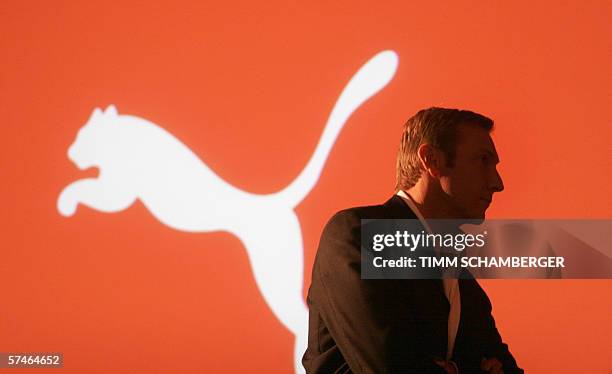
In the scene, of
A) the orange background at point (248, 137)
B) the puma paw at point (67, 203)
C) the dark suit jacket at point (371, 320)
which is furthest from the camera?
the puma paw at point (67, 203)

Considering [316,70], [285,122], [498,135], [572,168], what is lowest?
[572,168]

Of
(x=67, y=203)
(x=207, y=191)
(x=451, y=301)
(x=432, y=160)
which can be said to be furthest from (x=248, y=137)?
(x=451, y=301)

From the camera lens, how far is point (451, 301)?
106 centimetres

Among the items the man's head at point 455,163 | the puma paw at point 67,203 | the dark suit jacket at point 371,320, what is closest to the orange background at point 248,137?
the puma paw at point 67,203

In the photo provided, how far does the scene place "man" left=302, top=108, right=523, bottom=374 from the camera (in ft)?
3.07

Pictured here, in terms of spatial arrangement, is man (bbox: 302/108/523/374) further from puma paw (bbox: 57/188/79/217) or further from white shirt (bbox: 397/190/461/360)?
puma paw (bbox: 57/188/79/217)

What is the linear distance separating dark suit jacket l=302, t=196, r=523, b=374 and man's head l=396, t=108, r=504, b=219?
0.14 m

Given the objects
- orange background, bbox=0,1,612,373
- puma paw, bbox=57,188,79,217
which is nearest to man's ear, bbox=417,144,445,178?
orange background, bbox=0,1,612,373

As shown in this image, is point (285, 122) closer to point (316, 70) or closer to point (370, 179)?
point (316, 70)

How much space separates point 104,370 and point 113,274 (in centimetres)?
29

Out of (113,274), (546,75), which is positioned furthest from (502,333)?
(113,274)

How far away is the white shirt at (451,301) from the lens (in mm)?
1010

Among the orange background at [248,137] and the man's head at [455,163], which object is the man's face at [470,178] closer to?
the man's head at [455,163]

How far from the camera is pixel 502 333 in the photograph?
175 centimetres
